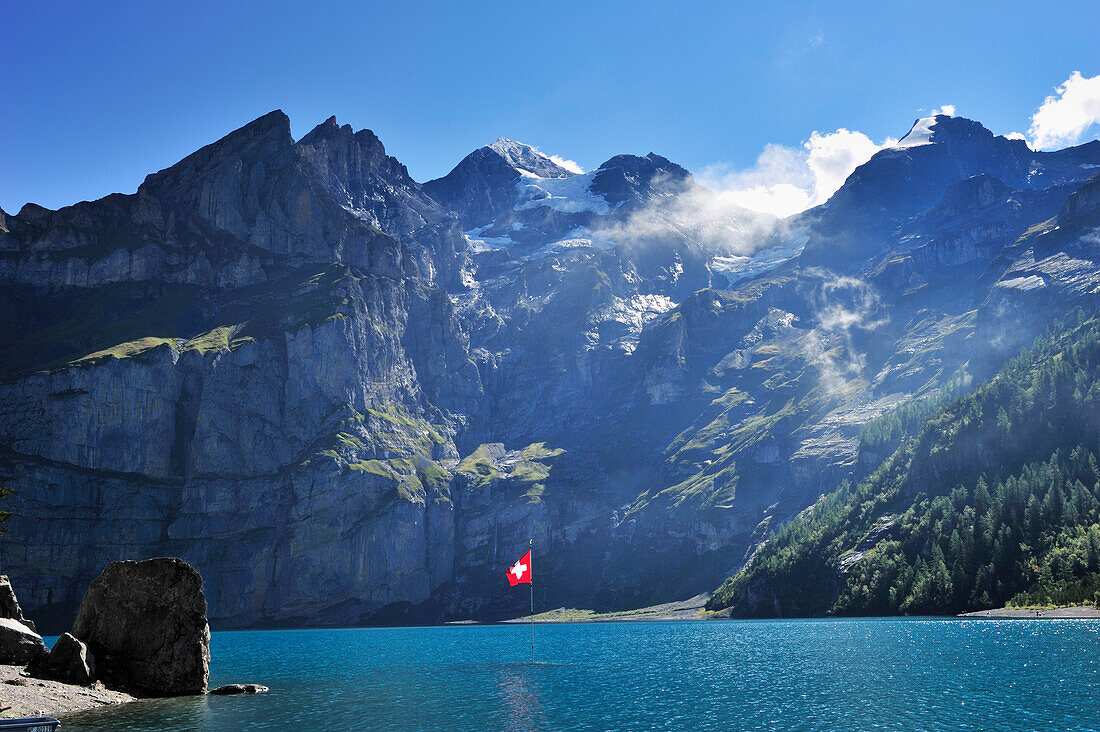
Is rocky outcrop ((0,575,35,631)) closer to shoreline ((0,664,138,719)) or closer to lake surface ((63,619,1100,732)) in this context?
shoreline ((0,664,138,719))

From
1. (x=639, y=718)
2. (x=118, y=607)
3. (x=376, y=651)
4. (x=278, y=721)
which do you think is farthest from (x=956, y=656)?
(x=376, y=651)

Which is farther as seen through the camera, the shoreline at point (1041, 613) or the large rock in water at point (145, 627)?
the shoreline at point (1041, 613)

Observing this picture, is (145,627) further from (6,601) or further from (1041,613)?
(1041,613)

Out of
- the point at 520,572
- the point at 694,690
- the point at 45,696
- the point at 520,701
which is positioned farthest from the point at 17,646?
the point at 694,690

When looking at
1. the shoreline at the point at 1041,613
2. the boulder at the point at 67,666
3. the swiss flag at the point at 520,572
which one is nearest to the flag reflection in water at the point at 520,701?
the swiss flag at the point at 520,572

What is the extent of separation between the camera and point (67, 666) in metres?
63.2

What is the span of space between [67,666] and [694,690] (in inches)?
2027

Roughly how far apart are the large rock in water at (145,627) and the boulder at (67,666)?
369 centimetres

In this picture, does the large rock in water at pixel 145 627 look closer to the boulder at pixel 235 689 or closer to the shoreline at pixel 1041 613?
the boulder at pixel 235 689

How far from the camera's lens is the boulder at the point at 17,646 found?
2461 inches

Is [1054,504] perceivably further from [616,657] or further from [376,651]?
[376,651]

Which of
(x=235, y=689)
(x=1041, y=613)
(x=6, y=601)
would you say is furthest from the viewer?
(x=1041, y=613)

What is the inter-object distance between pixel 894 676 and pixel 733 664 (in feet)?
71.4

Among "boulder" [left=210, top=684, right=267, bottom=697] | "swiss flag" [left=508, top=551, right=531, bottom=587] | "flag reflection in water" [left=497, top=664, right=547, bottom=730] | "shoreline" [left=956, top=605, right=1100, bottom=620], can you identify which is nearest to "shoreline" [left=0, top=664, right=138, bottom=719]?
"boulder" [left=210, top=684, right=267, bottom=697]
